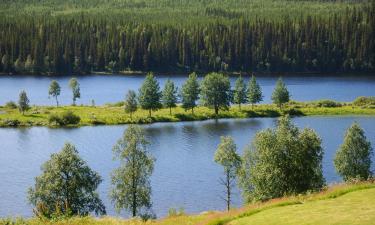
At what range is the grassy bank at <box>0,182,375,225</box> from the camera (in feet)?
95.6

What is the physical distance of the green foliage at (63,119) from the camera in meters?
138

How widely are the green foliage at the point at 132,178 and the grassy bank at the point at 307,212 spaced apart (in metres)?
31.5

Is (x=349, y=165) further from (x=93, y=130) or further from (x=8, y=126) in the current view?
(x=8, y=126)

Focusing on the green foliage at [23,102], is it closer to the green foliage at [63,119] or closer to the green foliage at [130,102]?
the green foliage at [63,119]

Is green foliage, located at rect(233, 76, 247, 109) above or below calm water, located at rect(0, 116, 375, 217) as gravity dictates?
above

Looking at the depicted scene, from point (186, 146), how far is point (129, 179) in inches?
1840

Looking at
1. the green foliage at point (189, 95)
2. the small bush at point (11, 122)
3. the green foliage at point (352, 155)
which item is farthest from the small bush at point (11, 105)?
the green foliage at point (352, 155)

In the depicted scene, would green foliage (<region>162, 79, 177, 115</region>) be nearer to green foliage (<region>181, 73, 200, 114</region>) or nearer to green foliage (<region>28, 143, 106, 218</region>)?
green foliage (<region>181, 73, 200, 114</region>)

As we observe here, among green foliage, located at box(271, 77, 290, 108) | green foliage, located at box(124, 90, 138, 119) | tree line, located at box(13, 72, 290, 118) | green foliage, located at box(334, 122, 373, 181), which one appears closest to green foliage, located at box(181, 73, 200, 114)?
tree line, located at box(13, 72, 290, 118)

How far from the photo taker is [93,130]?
131 meters

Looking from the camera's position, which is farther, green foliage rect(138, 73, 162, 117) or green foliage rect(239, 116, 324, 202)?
green foliage rect(138, 73, 162, 117)

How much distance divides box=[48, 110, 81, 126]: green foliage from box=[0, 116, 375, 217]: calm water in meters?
6.21

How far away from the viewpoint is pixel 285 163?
193 feet

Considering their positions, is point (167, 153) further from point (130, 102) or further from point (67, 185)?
point (67, 185)
